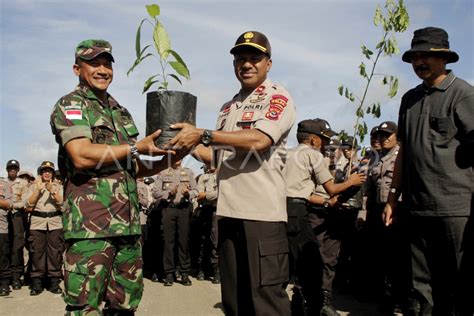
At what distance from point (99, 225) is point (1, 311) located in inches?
199

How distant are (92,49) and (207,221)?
8250 mm

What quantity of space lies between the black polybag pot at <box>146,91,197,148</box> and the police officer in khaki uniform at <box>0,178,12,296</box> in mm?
7160

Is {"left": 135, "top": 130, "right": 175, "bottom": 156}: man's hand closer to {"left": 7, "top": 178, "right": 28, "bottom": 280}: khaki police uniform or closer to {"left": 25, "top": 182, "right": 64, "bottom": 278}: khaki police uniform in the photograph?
{"left": 25, "top": 182, "right": 64, "bottom": 278}: khaki police uniform

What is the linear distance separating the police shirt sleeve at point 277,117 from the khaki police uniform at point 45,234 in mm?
7290

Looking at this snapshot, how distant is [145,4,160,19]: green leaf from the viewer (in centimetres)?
356

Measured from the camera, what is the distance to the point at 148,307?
24.9ft

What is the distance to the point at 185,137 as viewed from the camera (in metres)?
3.22

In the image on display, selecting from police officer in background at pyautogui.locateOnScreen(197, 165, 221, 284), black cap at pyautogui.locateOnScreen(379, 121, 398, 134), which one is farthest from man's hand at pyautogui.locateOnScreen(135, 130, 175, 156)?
police officer in background at pyautogui.locateOnScreen(197, 165, 221, 284)

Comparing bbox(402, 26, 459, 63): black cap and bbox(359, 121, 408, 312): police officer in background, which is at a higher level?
bbox(402, 26, 459, 63): black cap

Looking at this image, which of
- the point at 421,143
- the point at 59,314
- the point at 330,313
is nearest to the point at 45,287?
the point at 59,314

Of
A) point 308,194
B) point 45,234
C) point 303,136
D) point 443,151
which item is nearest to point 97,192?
point 443,151

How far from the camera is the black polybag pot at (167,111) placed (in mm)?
3303

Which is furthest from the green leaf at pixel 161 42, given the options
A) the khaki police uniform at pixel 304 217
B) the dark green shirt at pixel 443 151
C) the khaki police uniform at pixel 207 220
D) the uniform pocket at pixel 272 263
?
the khaki police uniform at pixel 207 220

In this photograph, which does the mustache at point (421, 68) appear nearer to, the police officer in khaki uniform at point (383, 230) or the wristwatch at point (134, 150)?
the wristwatch at point (134, 150)
